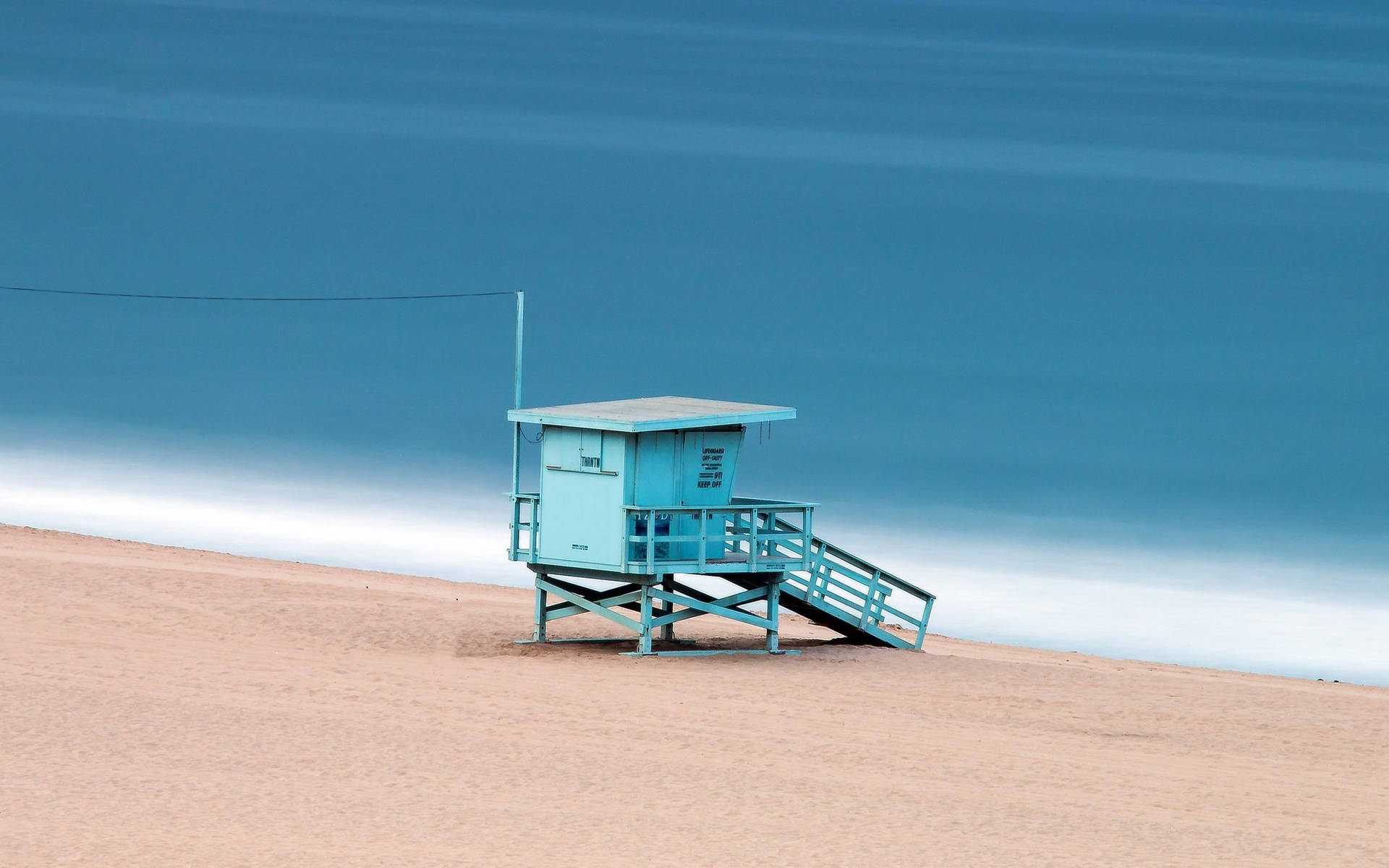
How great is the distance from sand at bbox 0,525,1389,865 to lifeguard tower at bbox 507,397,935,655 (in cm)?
79

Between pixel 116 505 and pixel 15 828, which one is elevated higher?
pixel 116 505

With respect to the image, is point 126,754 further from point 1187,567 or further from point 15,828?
point 1187,567

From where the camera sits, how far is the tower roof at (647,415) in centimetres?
2341

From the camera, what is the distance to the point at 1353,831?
17.0 metres

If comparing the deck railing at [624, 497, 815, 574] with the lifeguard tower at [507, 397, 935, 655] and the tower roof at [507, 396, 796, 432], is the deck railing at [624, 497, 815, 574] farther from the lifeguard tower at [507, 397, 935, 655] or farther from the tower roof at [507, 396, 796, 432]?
the tower roof at [507, 396, 796, 432]

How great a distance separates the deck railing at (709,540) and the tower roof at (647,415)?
3.29ft

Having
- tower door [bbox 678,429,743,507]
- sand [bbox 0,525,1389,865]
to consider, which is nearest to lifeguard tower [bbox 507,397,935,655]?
tower door [bbox 678,429,743,507]

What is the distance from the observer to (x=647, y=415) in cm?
2377

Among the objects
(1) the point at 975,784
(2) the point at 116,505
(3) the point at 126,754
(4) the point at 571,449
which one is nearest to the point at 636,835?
(1) the point at 975,784

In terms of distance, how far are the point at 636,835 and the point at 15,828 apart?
476 cm

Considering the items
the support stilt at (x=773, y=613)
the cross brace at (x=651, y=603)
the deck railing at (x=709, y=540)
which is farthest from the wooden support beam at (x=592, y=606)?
the support stilt at (x=773, y=613)

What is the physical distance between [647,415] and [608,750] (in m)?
5.79

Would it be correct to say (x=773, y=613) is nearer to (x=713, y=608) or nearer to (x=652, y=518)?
(x=713, y=608)

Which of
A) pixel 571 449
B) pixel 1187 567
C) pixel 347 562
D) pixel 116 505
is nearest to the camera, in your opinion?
pixel 571 449
